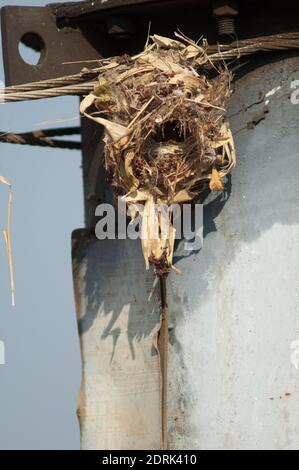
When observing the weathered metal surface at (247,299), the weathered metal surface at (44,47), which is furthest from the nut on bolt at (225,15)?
the weathered metal surface at (44,47)

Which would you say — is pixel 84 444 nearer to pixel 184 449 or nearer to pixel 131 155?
Result: pixel 184 449

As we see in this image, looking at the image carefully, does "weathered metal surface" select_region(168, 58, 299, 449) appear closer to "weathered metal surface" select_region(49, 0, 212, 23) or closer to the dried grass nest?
the dried grass nest

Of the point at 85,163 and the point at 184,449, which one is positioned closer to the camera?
the point at 184,449

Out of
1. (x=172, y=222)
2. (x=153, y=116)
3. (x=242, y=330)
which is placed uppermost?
(x=153, y=116)

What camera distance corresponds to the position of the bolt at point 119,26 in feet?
17.5

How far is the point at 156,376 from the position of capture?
17.7 feet

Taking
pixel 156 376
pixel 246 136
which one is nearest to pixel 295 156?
pixel 246 136

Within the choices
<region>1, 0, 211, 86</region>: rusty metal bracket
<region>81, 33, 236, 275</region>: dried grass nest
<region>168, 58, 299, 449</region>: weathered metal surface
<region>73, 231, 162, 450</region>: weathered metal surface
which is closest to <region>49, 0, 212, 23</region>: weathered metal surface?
<region>1, 0, 211, 86</region>: rusty metal bracket

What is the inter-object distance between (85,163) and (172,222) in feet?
1.71

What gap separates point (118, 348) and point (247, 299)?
19.8 inches

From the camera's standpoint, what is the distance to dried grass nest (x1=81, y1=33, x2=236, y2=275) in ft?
16.5

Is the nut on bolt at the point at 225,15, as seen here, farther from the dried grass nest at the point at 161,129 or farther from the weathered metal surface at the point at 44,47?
the weathered metal surface at the point at 44,47

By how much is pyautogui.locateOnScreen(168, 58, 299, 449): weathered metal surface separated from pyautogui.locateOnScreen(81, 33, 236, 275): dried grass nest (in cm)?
15

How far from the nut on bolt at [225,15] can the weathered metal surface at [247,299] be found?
18 cm
